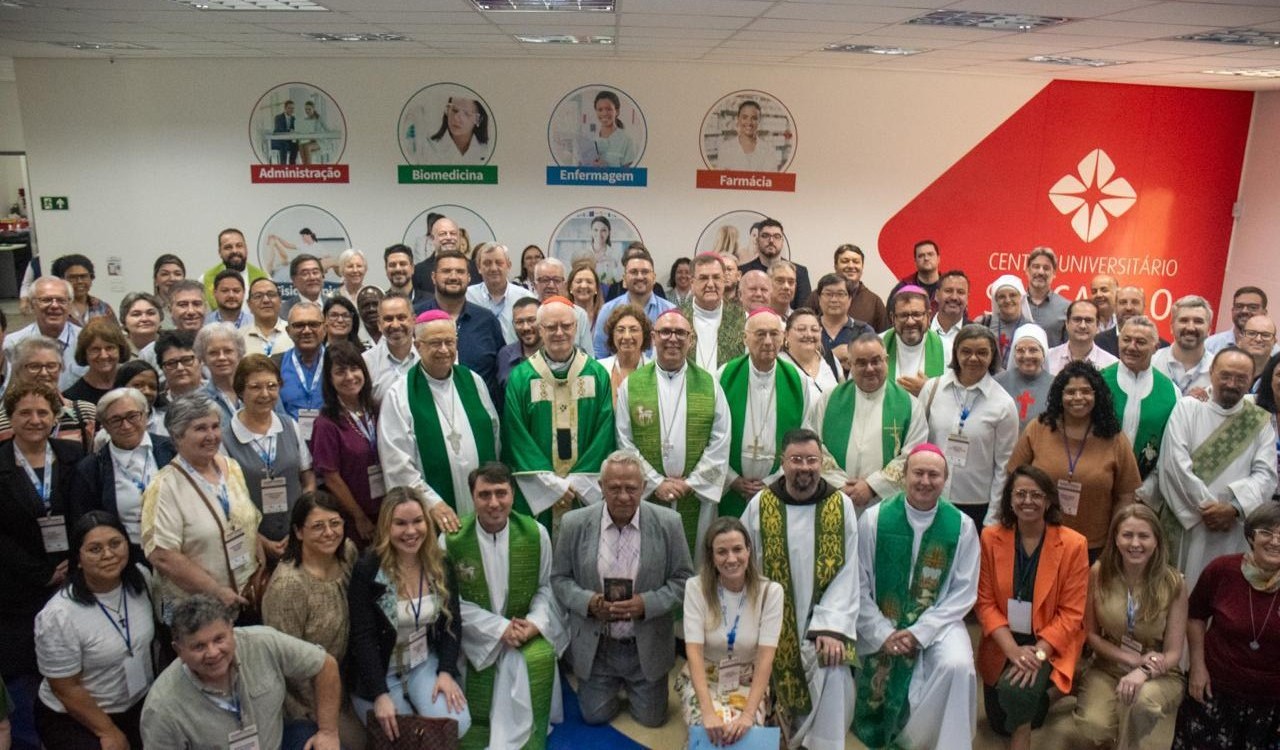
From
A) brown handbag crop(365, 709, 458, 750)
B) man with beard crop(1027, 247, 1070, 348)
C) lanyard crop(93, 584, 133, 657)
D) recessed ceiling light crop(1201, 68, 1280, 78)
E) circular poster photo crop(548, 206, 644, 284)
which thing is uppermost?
recessed ceiling light crop(1201, 68, 1280, 78)

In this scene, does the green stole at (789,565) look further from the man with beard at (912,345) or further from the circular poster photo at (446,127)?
the circular poster photo at (446,127)

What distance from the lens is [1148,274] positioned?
938 cm

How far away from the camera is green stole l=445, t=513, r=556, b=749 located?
3.79 m

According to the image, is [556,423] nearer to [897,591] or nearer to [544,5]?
[897,591]

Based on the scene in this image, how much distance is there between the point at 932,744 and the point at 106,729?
337 cm

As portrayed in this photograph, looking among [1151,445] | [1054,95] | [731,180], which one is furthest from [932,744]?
[1054,95]

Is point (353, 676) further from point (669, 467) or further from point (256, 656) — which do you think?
point (669, 467)

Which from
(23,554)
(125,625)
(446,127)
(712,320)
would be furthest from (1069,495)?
(446,127)

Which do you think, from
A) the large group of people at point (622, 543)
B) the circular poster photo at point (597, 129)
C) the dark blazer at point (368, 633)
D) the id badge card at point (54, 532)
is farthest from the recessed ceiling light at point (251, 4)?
the dark blazer at point (368, 633)

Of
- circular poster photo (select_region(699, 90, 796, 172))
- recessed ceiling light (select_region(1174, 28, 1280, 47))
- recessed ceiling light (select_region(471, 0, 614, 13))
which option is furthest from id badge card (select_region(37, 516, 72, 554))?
recessed ceiling light (select_region(1174, 28, 1280, 47))

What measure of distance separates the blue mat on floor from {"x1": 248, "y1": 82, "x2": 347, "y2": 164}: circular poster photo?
21.6 ft

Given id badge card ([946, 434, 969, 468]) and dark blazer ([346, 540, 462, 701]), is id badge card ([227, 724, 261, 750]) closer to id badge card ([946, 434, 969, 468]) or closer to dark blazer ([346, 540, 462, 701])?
dark blazer ([346, 540, 462, 701])

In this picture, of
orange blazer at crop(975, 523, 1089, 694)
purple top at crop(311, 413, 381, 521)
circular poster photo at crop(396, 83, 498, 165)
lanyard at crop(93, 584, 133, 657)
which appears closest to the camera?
lanyard at crop(93, 584, 133, 657)

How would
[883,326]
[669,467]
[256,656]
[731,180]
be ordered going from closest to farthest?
[256,656], [669,467], [883,326], [731,180]
